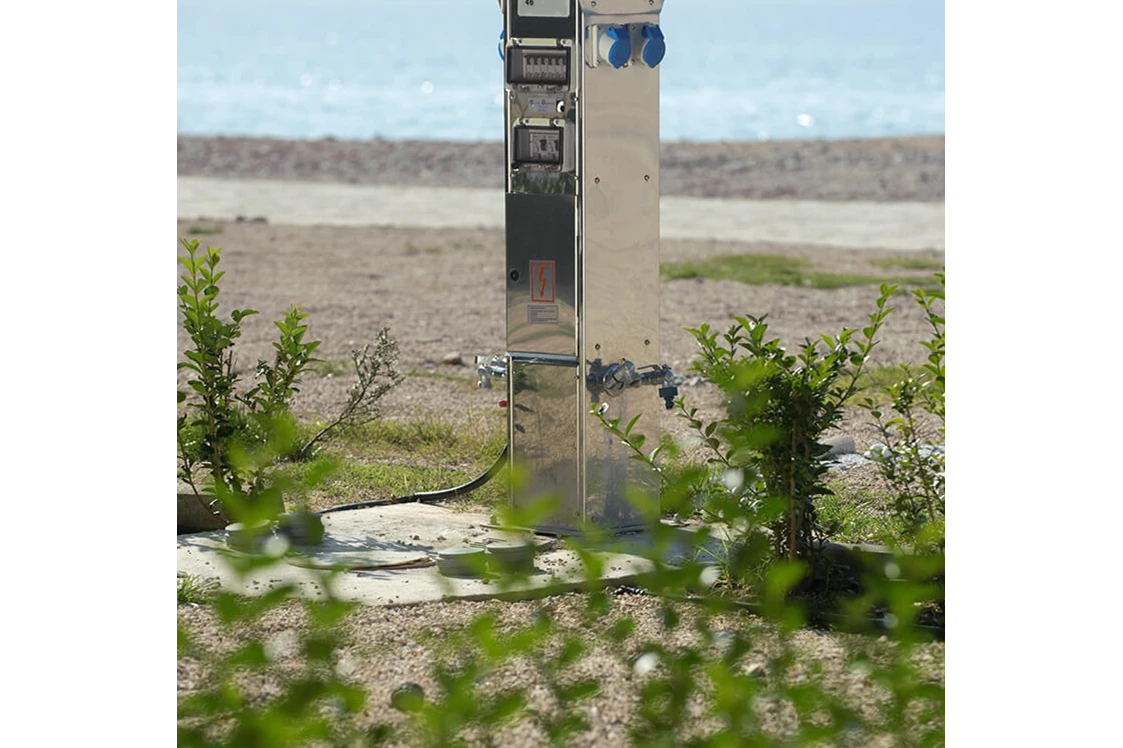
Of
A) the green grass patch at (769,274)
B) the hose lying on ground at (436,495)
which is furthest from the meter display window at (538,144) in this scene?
the green grass patch at (769,274)

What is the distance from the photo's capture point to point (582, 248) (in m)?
5.43

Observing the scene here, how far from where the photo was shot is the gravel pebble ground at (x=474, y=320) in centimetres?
338

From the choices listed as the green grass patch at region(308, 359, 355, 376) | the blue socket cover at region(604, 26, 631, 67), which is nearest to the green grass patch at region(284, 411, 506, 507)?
the green grass patch at region(308, 359, 355, 376)

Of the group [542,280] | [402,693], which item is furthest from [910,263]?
[402,693]

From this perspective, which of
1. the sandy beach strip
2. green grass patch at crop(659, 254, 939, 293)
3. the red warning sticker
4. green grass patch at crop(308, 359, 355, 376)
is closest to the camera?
the red warning sticker

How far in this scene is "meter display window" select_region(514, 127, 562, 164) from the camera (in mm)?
5414

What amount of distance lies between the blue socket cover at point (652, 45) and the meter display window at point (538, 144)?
427 mm

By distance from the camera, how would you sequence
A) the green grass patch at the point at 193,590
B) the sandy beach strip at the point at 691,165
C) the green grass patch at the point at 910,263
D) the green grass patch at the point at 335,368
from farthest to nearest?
the sandy beach strip at the point at 691,165, the green grass patch at the point at 910,263, the green grass patch at the point at 335,368, the green grass patch at the point at 193,590

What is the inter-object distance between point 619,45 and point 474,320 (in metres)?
6.71

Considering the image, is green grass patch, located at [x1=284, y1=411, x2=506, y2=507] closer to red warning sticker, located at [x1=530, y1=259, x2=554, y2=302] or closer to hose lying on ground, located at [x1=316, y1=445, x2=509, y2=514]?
hose lying on ground, located at [x1=316, y1=445, x2=509, y2=514]

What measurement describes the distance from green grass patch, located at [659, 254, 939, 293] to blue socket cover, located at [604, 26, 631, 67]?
7741 mm

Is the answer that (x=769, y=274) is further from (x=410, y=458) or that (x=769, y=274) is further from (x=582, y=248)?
(x=582, y=248)

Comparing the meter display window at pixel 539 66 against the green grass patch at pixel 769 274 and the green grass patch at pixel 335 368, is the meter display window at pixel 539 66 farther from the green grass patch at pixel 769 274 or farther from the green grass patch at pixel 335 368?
the green grass patch at pixel 769 274
